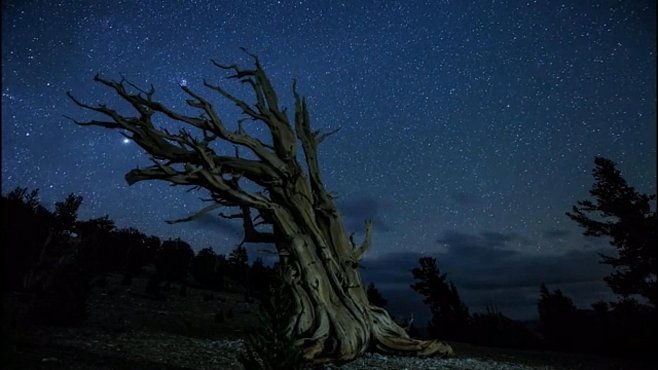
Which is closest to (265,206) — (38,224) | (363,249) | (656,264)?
(363,249)

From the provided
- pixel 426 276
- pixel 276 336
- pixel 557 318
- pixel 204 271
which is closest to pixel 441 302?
pixel 426 276

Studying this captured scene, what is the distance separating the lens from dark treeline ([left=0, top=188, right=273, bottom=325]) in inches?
481

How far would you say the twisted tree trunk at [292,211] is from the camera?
1136 cm

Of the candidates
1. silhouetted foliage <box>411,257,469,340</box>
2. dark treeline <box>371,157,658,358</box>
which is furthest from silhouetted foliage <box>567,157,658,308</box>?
→ silhouetted foliage <box>411,257,469,340</box>

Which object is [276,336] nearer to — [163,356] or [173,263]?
[163,356]

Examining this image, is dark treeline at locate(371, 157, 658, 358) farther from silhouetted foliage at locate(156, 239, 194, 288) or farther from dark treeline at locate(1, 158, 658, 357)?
silhouetted foliage at locate(156, 239, 194, 288)

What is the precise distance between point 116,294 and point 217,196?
1345 centimetres

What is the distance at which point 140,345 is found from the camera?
32.2ft

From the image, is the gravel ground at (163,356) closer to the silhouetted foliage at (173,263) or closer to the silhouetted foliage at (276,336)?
the silhouetted foliage at (276,336)

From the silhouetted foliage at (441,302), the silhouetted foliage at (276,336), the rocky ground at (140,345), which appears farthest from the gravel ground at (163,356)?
the silhouetted foliage at (441,302)

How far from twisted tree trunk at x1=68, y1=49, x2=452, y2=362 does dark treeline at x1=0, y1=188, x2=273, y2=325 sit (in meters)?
1.64

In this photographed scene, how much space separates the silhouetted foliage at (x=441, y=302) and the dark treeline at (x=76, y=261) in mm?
12965

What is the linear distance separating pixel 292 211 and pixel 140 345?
18.2 feet

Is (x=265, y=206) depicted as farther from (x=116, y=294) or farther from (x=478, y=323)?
(x=478, y=323)
